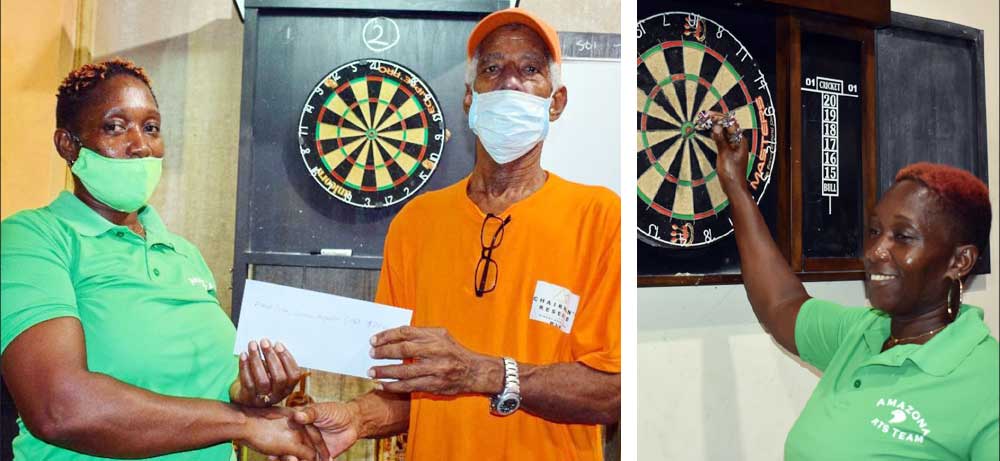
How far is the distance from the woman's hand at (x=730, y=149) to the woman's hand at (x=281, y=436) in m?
1.08

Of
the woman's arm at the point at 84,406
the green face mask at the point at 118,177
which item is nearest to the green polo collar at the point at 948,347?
the woman's arm at the point at 84,406

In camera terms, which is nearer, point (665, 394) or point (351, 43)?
point (351, 43)

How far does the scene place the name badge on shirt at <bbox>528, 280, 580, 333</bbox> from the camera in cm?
155

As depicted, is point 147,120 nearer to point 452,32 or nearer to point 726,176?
point 452,32

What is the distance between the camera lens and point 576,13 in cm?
164

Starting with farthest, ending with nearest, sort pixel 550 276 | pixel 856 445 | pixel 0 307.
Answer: pixel 550 276 < pixel 856 445 < pixel 0 307

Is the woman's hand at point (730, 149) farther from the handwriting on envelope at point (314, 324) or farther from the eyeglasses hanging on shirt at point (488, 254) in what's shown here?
the handwriting on envelope at point (314, 324)

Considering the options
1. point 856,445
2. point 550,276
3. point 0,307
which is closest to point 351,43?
point 550,276

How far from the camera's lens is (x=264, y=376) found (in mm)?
1397

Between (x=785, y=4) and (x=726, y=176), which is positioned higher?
(x=785, y=4)

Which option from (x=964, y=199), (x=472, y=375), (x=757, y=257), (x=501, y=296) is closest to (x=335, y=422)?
(x=472, y=375)

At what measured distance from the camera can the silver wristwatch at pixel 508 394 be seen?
1520 millimetres

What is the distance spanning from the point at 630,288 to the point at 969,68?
89cm

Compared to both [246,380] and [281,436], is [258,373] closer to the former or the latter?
[246,380]
